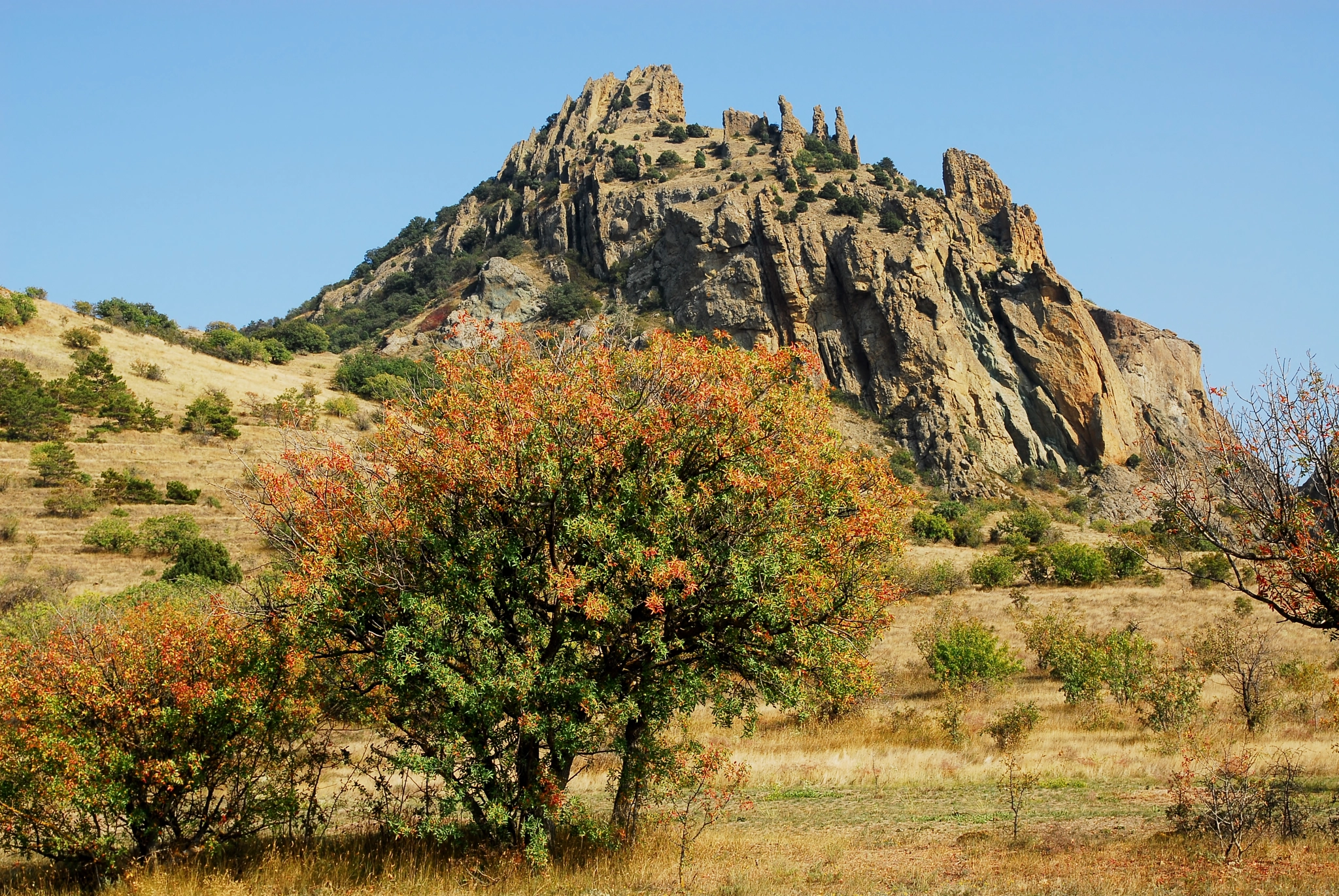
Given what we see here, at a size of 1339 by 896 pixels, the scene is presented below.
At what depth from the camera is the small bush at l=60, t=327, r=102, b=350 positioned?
241ft

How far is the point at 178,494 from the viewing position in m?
53.3

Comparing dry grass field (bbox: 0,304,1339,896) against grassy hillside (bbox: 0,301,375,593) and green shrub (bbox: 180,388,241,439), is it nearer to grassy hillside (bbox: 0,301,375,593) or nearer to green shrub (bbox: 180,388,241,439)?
grassy hillside (bbox: 0,301,375,593)

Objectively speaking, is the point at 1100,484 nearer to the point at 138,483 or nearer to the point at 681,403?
the point at 138,483

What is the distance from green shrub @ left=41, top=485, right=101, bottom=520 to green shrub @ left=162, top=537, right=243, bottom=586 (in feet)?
33.6

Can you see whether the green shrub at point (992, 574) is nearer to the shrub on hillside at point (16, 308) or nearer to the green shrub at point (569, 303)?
the green shrub at point (569, 303)

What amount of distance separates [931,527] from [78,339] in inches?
2783

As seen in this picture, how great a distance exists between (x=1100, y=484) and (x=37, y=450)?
3616 inches

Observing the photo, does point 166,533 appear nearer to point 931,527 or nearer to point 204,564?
point 204,564

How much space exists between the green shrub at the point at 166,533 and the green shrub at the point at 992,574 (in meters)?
43.0

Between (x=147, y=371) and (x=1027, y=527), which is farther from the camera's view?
(x=147, y=371)

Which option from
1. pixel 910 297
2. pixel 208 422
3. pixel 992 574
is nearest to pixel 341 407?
pixel 208 422

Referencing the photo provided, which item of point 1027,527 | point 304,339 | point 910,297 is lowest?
point 1027,527

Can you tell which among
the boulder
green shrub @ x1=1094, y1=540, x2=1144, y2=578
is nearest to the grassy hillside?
the boulder

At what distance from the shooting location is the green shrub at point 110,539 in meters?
44.4
